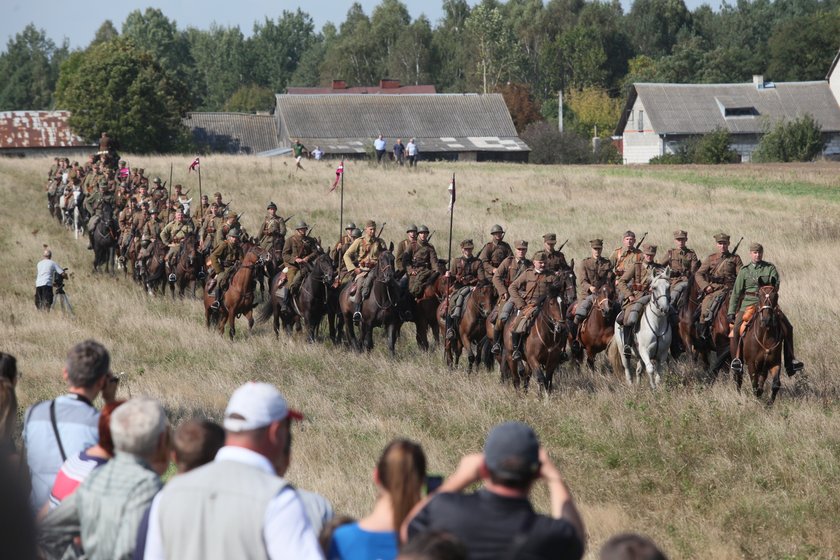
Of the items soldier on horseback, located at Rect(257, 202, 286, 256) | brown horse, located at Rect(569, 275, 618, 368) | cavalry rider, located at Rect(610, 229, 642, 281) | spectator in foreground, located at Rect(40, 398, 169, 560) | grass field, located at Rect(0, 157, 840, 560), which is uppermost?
spectator in foreground, located at Rect(40, 398, 169, 560)

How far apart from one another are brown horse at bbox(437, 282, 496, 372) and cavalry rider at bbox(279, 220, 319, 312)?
361cm

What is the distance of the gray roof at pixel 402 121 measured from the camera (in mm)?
73188

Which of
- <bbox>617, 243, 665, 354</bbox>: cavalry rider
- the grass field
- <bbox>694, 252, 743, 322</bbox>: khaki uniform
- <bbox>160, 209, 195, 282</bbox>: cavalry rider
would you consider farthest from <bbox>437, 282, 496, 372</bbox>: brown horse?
<bbox>160, 209, 195, 282</bbox>: cavalry rider

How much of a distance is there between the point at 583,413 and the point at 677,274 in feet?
16.3

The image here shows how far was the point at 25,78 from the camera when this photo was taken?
12038 cm

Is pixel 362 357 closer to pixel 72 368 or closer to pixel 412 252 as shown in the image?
pixel 412 252

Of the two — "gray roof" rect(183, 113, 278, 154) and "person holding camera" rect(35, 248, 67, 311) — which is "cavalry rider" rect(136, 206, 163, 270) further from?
"gray roof" rect(183, 113, 278, 154)

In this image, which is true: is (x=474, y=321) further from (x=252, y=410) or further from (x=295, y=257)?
(x=252, y=410)

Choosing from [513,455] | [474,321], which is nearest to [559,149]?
[474,321]

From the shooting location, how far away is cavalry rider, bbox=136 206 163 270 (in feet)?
89.6

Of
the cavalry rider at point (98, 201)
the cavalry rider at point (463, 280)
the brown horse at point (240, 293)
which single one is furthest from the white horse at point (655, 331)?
the cavalry rider at point (98, 201)

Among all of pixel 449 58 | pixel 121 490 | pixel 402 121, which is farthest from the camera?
pixel 449 58

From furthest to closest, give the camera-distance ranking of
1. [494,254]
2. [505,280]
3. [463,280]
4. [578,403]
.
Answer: [494,254] < [463,280] < [505,280] < [578,403]

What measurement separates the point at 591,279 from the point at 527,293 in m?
2.22
